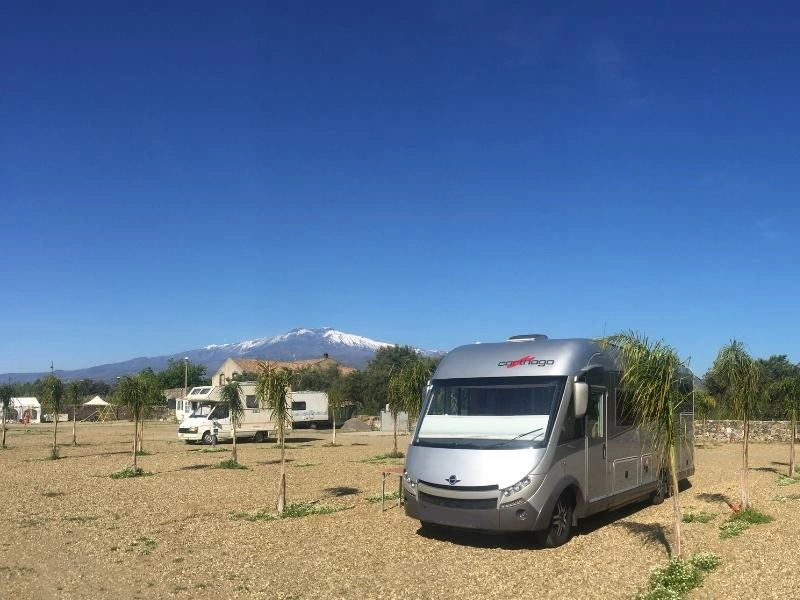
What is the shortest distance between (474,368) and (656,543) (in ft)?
11.8

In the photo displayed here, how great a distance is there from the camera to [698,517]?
1245cm

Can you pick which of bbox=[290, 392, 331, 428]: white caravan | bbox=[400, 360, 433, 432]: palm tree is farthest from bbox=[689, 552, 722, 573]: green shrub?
bbox=[290, 392, 331, 428]: white caravan

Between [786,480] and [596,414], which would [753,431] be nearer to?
[786,480]

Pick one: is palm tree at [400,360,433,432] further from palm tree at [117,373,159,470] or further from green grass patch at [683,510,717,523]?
green grass patch at [683,510,717,523]

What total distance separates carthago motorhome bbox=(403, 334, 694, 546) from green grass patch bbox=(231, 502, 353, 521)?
3.40m

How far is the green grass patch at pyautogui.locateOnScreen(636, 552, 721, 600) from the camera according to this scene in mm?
7688

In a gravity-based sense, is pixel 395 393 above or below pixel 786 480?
above

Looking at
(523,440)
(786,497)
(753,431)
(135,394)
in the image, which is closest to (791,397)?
(786,497)

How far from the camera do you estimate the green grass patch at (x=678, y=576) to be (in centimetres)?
769

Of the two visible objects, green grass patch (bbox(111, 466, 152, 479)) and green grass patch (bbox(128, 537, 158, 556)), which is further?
green grass patch (bbox(111, 466, 152, 479))

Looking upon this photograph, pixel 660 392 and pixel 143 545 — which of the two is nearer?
pixel 660 392

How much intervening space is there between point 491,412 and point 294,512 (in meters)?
4.75

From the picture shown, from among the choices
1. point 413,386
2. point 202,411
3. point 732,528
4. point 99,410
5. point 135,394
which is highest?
point 413,386

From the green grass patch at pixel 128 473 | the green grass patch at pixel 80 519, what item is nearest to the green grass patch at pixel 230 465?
the green grass patch at pixel 128 473
